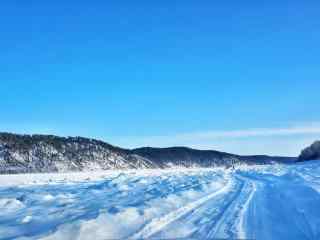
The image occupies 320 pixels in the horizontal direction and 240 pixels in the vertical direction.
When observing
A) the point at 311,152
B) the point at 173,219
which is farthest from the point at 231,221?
the point at 311,152

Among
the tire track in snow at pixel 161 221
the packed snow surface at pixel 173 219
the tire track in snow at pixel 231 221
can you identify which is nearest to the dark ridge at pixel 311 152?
the packed snow surface at pixel 173 219

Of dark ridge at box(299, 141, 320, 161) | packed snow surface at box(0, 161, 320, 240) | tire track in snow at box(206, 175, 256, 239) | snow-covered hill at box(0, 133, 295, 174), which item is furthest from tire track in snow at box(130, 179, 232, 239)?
dark ridge at box(299, 141, 320, 161)

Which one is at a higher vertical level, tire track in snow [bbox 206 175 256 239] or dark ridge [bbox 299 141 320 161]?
dark ridge [bbox 299 141 320 161]

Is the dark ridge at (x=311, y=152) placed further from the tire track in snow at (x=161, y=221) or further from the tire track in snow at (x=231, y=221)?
the tire track in snow at (x=161, y=221)

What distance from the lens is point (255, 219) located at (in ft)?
36.7

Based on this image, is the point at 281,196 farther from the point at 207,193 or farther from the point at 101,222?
the point at 101,222

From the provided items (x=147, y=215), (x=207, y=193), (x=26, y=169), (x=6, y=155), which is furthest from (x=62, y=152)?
(x=147, y=215)

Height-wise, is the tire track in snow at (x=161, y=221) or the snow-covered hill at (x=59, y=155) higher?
the snow-covered hill at (x=59, y=155)

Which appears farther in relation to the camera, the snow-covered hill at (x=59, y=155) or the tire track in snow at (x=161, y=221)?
the snow-covered hill at (x=59, y=155)

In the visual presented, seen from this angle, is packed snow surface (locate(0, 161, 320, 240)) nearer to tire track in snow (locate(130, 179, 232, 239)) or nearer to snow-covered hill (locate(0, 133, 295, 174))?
tire track in snow (locate(130, 179, 232, 239))

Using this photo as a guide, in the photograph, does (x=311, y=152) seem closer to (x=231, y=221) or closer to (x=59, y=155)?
(x=59, y=155)

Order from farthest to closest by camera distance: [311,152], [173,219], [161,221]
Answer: [311,152], [173,219], [161,221]

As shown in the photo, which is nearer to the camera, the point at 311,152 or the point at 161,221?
the point at 161,221

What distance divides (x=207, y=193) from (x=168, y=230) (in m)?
8.51
